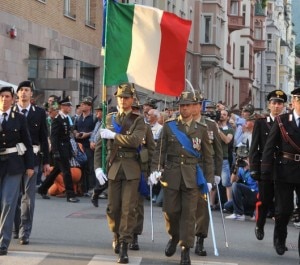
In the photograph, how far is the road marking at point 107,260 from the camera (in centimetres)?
902

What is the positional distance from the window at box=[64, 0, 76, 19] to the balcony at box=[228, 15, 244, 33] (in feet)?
122

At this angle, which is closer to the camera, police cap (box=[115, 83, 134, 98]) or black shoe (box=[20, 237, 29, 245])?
police cap (box=[115, 83, 134, 98])

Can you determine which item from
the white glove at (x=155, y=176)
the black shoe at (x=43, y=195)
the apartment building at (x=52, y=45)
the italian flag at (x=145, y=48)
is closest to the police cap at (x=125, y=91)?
the italian flag at (x=145, y=48)

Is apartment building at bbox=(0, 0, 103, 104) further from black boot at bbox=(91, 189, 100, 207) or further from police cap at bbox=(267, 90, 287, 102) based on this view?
police cap at bbox=(267, 90, 287, 102)

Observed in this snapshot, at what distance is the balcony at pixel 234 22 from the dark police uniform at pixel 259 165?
177 ft

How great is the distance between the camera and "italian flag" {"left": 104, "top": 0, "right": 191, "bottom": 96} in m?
10.5

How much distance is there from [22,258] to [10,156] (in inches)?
49.0

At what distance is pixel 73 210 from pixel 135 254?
15.0 ft

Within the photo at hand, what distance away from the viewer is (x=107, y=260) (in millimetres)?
9156

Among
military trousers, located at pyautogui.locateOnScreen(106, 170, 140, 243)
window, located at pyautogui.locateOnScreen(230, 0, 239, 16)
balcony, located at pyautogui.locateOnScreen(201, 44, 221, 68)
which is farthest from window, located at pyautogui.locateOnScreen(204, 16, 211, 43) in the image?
military trousers, located at pyautogui.locateOnScreen(106, 170, 140, 243)

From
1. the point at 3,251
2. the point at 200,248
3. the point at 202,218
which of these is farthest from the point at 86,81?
the point at 3,251

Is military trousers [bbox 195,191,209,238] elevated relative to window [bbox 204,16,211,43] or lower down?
lower down

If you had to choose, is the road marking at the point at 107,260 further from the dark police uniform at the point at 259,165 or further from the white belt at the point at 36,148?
the dark police uniform at the point at 259,165

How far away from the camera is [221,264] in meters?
9.22
